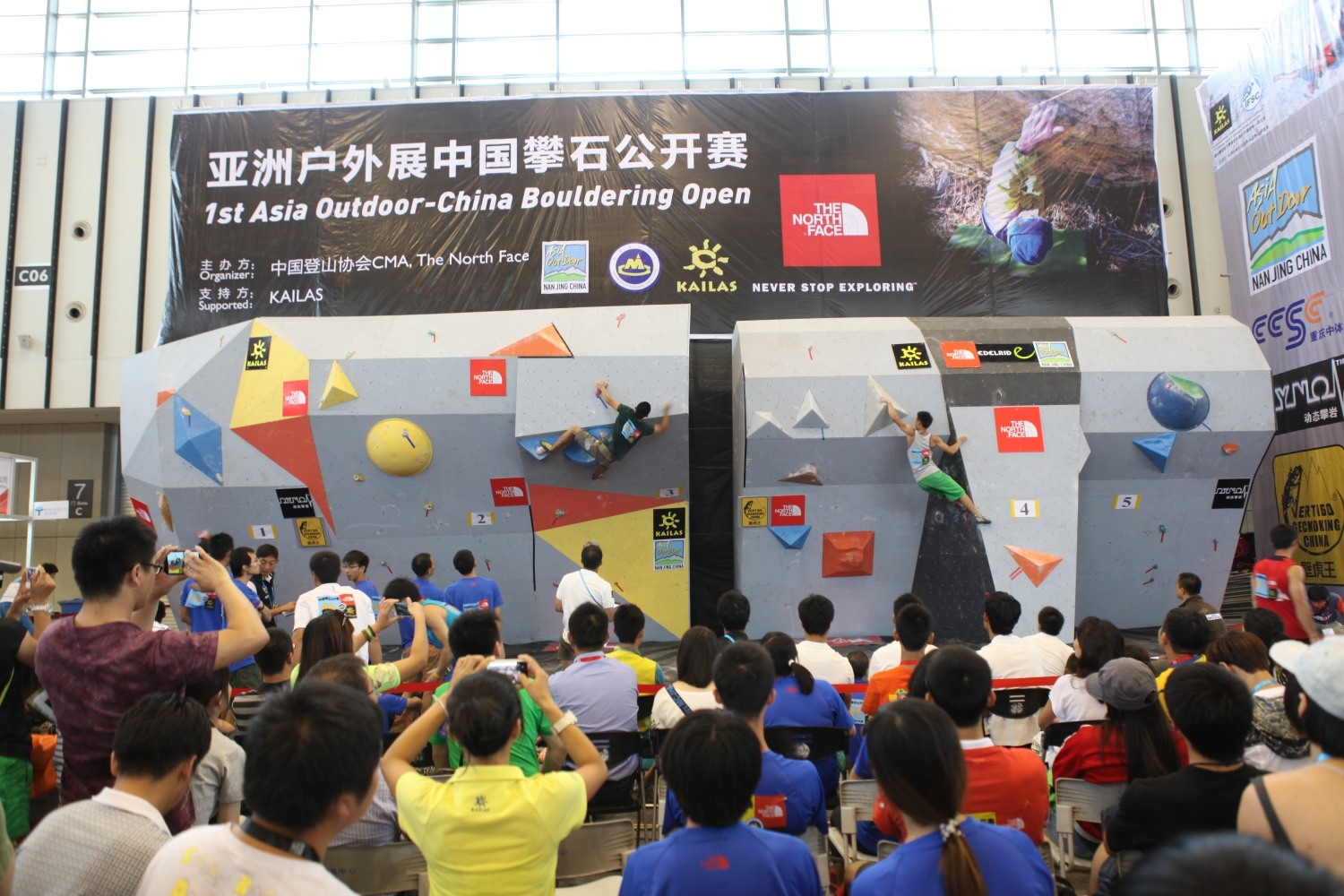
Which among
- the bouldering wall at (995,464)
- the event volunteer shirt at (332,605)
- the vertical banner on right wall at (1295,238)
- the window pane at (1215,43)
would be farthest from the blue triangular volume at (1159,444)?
the window pane at (1215,43)

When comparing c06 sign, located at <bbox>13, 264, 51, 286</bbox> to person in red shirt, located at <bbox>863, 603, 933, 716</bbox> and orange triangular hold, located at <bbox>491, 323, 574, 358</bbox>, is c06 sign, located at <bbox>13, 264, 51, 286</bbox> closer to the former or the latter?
orange triangular hold, located at <bbox>491, 323, 574, 358</bbox>

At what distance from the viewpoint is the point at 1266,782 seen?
1667 mm

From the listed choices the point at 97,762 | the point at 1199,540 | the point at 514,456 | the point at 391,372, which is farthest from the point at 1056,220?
the point at 97,762

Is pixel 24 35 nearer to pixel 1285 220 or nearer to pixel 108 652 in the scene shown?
pixel 108 652

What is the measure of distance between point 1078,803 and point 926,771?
1366mm

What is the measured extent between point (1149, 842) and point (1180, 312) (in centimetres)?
1062

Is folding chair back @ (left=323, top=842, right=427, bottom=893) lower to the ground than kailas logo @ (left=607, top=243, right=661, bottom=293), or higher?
lower

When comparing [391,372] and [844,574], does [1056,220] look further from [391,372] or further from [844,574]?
[391,372]

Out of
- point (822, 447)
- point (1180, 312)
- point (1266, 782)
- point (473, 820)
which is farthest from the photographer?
point (1180, 312)

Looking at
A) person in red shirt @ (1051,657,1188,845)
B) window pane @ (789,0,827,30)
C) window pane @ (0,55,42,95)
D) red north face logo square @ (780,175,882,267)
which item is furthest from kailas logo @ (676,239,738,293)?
window pane @ (0,55,42,95)

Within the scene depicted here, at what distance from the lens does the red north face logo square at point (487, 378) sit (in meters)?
7.62

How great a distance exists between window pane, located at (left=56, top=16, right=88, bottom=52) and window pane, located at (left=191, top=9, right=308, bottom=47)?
1.54 metres

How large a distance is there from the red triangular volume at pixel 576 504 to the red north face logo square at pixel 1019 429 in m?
2.79

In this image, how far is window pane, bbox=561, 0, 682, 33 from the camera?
12.0 m
